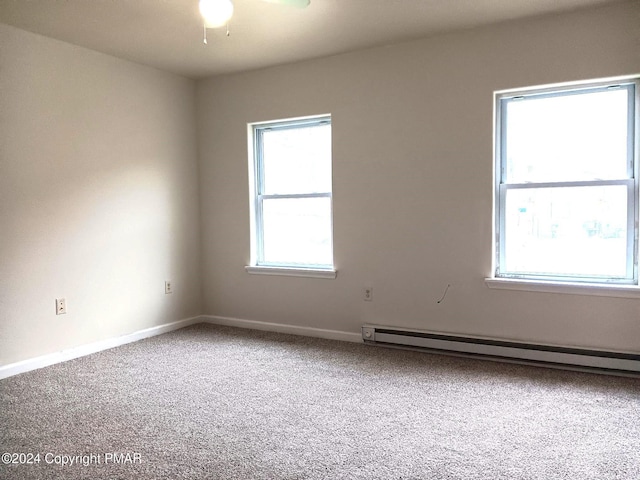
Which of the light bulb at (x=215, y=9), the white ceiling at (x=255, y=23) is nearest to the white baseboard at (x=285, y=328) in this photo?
the white ceiling at (x=255, y=23)

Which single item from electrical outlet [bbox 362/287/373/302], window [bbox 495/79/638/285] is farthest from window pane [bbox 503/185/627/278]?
electrical outlet [bbox 362/287/373/302]

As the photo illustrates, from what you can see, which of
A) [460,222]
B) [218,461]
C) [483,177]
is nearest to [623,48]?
[483,177]

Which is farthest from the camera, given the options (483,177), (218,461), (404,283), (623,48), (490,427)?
(404,283)

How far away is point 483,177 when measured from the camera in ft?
11.6

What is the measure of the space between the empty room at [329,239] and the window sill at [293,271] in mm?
19

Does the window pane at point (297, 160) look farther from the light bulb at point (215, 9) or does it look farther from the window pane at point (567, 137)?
the light bulb at point (215, 9)

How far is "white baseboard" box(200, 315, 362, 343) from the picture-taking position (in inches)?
163

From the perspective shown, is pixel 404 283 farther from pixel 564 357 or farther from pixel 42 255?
pixel 42 255

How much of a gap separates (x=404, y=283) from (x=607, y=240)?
4.74 feet

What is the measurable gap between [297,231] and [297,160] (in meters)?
0.65

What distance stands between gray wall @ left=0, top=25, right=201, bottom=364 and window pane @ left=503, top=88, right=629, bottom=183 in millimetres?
3014

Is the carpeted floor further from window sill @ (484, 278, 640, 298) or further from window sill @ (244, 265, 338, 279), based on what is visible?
window sill @ (244, 265, 338, 279)

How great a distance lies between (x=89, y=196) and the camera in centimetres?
388

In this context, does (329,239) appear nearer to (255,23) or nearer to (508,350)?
(508,350)
